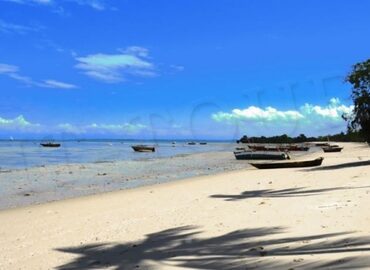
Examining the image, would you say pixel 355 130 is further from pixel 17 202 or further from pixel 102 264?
pixel 102 264

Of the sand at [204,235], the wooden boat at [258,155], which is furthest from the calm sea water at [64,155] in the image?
the sand at [204,235]

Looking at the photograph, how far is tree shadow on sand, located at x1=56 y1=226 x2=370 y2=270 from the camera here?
677 cm

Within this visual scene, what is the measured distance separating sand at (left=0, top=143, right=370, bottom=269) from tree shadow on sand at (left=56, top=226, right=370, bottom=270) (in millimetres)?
15

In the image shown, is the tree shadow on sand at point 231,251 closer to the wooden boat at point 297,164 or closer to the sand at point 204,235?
the sand at point 204,235

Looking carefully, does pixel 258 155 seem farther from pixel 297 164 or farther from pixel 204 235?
pixel 204 235

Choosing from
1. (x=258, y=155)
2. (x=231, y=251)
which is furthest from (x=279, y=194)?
(x=258, y=155)

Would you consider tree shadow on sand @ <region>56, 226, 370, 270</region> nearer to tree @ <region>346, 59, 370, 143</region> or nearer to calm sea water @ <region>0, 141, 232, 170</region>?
tree @ <region>346, 59, 370, 143</region>

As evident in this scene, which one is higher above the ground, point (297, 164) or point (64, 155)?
point (64, 155)

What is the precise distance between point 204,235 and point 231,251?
5.53 feet

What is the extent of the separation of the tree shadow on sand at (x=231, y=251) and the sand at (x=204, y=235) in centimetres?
1

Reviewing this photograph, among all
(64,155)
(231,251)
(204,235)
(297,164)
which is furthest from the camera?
(64,155)

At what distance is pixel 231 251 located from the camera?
7906mm

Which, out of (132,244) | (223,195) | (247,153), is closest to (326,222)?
(132,244)

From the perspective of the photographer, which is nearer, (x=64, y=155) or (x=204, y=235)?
(x=204, y=235)
